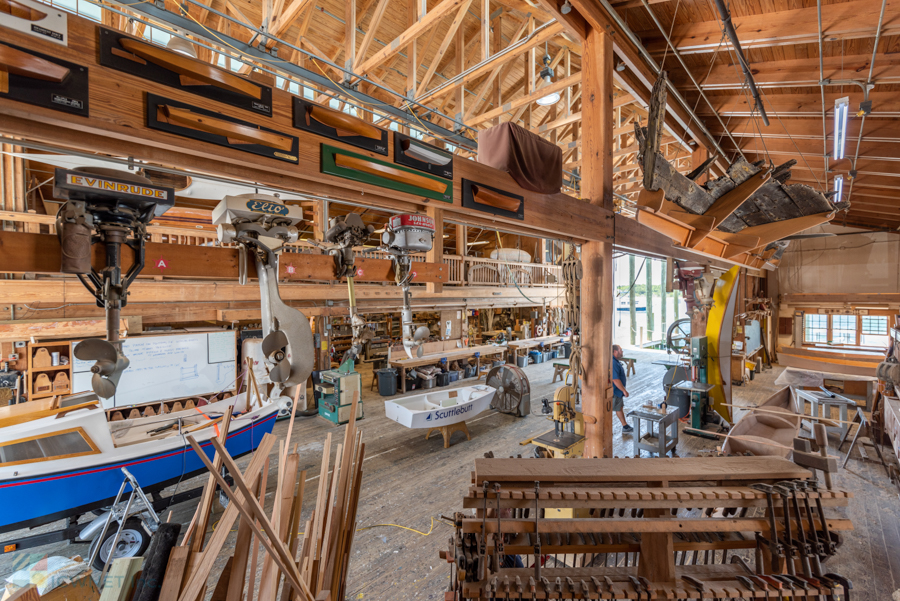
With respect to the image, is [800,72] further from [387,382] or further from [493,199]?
[387,382]

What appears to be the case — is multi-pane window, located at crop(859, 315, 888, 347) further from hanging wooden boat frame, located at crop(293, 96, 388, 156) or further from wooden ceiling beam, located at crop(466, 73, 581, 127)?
hanging wooden boat frame, located at crop(293, 96, 388, 156)

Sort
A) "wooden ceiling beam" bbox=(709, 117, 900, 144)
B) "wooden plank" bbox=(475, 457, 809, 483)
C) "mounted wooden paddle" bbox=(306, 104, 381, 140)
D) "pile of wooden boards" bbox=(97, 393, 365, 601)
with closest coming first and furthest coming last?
"pile of wooden boards" bbox=(97, 393, 365, 601) < "mounted wooden paddle" bbox=(306, 104, 381, 140) < "wooden plank" bbox=(475, 457, 809, 483) < "wooden ceiling beam" bbox=(709, 117, 900, 144)

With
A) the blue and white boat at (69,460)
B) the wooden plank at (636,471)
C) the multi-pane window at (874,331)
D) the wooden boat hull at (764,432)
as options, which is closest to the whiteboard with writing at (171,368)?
the blue and white boat at (69,460)

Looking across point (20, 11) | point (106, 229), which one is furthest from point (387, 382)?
point (20, 11)

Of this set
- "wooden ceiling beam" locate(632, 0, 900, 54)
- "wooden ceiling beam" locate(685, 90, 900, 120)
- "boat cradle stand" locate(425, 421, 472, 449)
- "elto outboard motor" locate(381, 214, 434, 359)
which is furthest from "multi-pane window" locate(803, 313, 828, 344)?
"elto outboard motor" locate(381, 214, 434, 359)

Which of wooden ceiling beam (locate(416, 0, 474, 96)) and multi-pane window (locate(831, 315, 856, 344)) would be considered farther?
multi-pane window (locate(831, 315, 856, 344))

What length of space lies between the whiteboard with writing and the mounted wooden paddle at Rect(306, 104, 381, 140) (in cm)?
740

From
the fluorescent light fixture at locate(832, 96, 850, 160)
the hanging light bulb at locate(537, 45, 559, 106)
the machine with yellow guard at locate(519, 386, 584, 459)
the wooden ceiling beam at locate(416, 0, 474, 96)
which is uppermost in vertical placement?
the wooden ceiling beam at locate(416, 0, 474, 96)

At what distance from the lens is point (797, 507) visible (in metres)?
1.88

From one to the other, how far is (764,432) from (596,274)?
4.21 metres

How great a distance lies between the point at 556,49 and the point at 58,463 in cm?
1429

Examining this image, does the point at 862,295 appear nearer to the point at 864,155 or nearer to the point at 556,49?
the point at 864,155

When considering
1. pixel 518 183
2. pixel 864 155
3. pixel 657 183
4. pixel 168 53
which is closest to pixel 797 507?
pixel 657 183

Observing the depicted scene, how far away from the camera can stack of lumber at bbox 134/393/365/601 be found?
1281 mm
